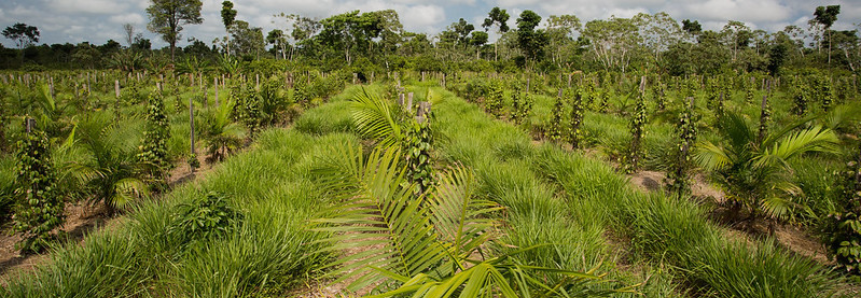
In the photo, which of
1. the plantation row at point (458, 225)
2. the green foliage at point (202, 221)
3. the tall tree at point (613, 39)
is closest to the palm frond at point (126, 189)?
the plantation row at point (458, 225)

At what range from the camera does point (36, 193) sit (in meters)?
3.56

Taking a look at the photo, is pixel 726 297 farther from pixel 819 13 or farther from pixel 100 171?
pixel 819 13

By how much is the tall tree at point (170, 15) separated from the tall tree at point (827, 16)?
63.2 meters

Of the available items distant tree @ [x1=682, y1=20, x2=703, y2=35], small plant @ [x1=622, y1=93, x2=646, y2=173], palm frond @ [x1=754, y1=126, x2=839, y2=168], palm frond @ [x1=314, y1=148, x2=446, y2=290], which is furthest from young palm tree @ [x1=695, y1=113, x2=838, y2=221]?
distant tree @ [x1=682, y1=20, x2=703, y2=35]

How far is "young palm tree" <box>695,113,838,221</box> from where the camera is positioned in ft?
11.8

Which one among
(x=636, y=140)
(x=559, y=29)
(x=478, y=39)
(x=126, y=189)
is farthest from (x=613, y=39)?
(x=126, y=189)

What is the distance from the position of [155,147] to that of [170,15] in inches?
1805

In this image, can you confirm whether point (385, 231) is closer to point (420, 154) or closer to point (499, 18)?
point (420, 154)

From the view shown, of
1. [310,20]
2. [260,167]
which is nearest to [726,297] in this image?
[260,167]

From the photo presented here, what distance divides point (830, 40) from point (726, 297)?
51817 millimetres

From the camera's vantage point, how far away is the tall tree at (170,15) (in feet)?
134

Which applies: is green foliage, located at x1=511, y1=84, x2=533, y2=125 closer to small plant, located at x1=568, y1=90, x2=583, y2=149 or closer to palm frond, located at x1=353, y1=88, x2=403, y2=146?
small plant, located at x1=568, y1=90, x2=583, y2=149

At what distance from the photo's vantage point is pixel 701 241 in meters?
2.94

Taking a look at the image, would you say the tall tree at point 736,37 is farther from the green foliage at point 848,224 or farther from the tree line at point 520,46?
the green foliage at point 848,224
